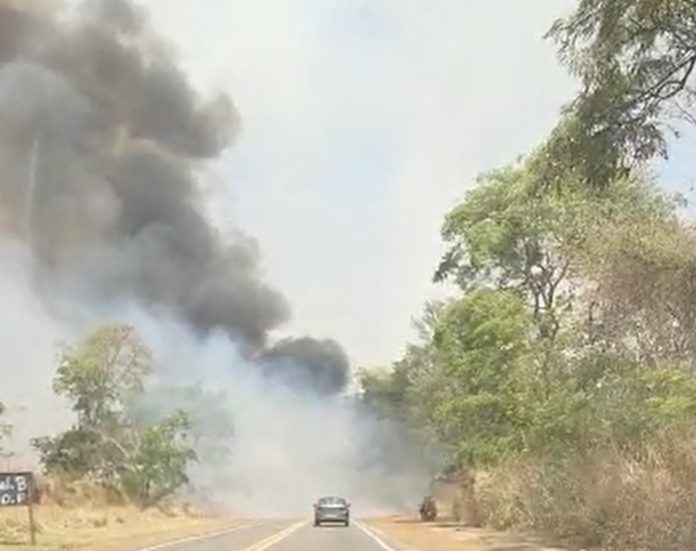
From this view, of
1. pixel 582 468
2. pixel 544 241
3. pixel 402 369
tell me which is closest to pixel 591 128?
pixel 582 468

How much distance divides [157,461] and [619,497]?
2076 inches

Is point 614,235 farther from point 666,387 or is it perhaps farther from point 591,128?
point 591,128

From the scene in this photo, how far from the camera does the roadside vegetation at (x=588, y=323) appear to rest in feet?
47.7

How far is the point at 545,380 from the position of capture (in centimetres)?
3716

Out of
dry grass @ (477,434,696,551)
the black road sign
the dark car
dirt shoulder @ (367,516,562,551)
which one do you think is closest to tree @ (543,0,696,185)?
dry grass @ (477,434,696,551)

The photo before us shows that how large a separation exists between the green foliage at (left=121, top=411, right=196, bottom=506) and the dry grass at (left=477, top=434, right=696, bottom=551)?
40062 mm

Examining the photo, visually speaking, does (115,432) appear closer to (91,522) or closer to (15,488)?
(91,522)

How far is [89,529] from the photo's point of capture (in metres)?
47.0

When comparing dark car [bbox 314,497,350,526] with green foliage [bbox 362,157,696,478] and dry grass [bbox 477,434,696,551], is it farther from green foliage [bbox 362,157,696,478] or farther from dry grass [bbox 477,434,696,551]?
dry grass [bbox 477,434,696,551]

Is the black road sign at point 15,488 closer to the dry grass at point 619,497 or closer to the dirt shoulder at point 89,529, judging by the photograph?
the dirt shoulder at point 89,529

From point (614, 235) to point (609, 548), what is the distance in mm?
5934

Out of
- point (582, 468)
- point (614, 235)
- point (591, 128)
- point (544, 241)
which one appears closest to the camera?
point (591, 128)

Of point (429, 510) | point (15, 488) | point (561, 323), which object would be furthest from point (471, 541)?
point (429, 510)

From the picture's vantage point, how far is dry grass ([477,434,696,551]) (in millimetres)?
20078
